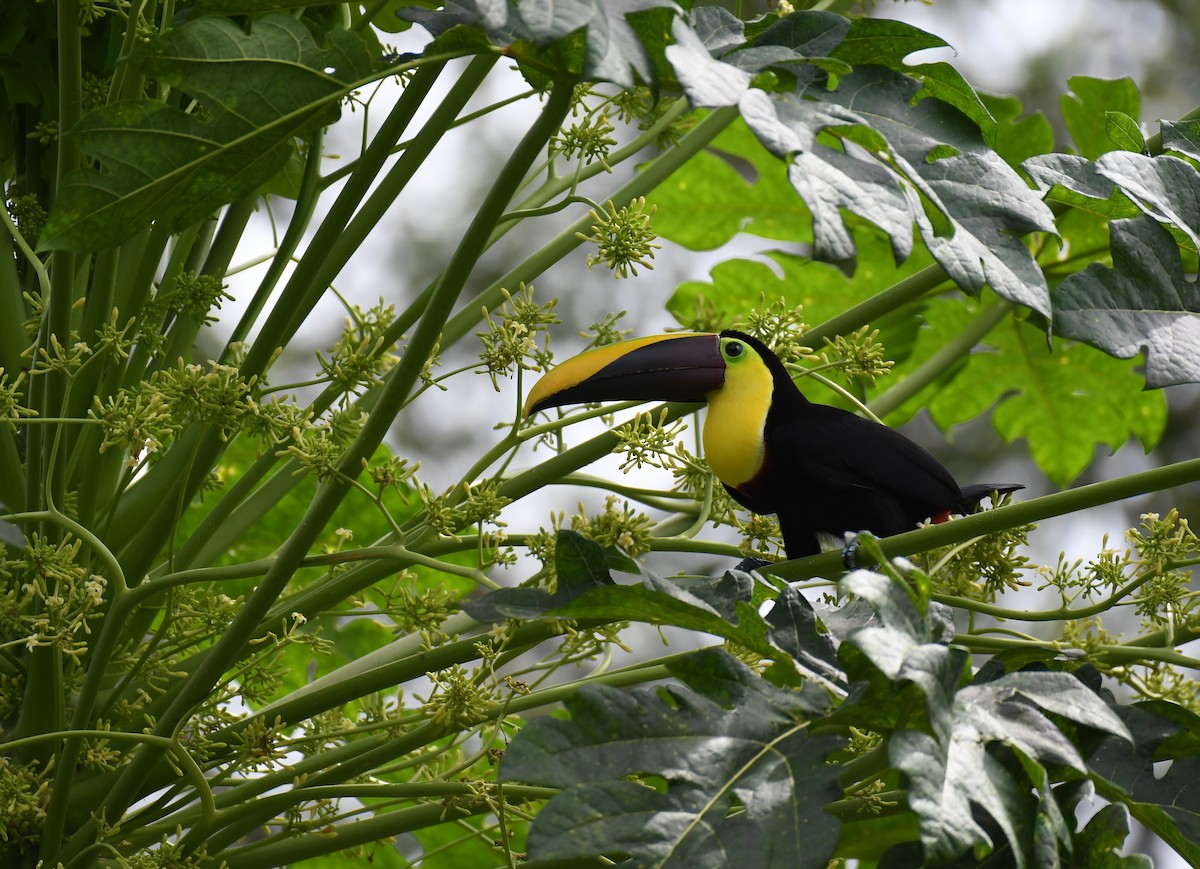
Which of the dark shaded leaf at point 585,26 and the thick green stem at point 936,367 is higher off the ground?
the dark shaded leaf at point 585,26

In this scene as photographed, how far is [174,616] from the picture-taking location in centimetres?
138

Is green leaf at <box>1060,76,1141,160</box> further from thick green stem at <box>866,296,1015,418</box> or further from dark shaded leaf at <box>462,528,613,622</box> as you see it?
dark shaded leaf at <box>462,528,613,622</box>

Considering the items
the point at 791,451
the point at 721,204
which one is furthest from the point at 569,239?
the point at 721,204

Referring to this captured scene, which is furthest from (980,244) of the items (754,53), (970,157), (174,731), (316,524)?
(174,731)

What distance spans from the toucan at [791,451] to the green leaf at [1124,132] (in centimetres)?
52

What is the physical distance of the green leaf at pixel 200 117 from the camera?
1.21 metres

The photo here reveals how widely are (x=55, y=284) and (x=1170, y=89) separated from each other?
6.73 m

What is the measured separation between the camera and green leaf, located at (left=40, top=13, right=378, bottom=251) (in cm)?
121

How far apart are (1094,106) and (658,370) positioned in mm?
1191

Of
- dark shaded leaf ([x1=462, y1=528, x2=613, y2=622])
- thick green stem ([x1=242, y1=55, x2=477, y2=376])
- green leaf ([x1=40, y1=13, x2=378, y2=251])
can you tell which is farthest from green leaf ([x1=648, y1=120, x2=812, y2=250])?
dark shaded leaf ([x1=462, y1=528, x2=613, y2=622])

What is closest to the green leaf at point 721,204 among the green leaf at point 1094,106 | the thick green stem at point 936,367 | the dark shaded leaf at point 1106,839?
the green leaf at point 1094,106

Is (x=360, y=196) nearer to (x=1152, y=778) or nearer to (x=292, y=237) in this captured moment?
(x=292, y=237)

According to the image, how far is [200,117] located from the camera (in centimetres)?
128

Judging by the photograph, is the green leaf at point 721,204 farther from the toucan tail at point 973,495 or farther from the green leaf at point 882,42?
the green leaf at point 882,42
